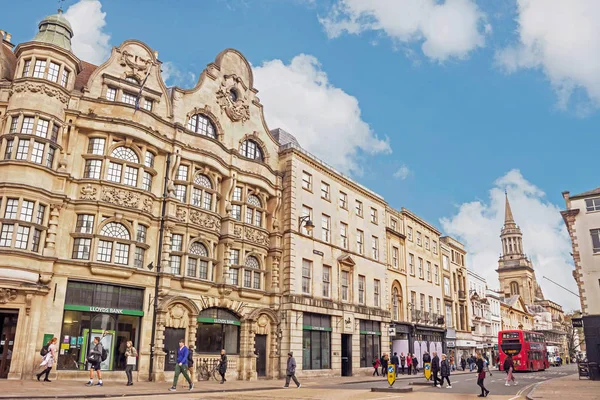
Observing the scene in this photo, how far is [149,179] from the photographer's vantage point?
2800 cm

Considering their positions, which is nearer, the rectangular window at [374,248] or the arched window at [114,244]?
the arched window at [114,244]

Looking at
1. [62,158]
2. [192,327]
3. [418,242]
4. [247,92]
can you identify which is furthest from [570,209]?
[62,158]

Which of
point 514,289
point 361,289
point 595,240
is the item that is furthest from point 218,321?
point 514,289

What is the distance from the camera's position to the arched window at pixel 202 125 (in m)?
31.5

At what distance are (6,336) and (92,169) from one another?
8759 millimetres

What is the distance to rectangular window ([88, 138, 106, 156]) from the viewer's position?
26.3 m

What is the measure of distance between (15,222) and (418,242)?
41.8 meters

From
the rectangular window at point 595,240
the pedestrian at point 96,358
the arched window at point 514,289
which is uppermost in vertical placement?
the arched window at point 514,289

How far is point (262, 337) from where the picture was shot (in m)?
32.9

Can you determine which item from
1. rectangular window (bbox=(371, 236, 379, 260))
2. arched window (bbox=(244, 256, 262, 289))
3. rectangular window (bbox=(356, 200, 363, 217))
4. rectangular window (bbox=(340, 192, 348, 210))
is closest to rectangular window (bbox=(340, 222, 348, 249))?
rectangular window (bbox=(340, 192, 348, 210))

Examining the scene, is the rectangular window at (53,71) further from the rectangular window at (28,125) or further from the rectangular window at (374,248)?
the rectangular window at (374,248)

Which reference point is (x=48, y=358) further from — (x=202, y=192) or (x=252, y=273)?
(x=252, y=273)

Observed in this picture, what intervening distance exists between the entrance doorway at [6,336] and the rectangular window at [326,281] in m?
21.0

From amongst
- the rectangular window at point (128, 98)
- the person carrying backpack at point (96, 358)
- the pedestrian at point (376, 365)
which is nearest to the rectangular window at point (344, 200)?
the pedestrian at point (376, 365)
